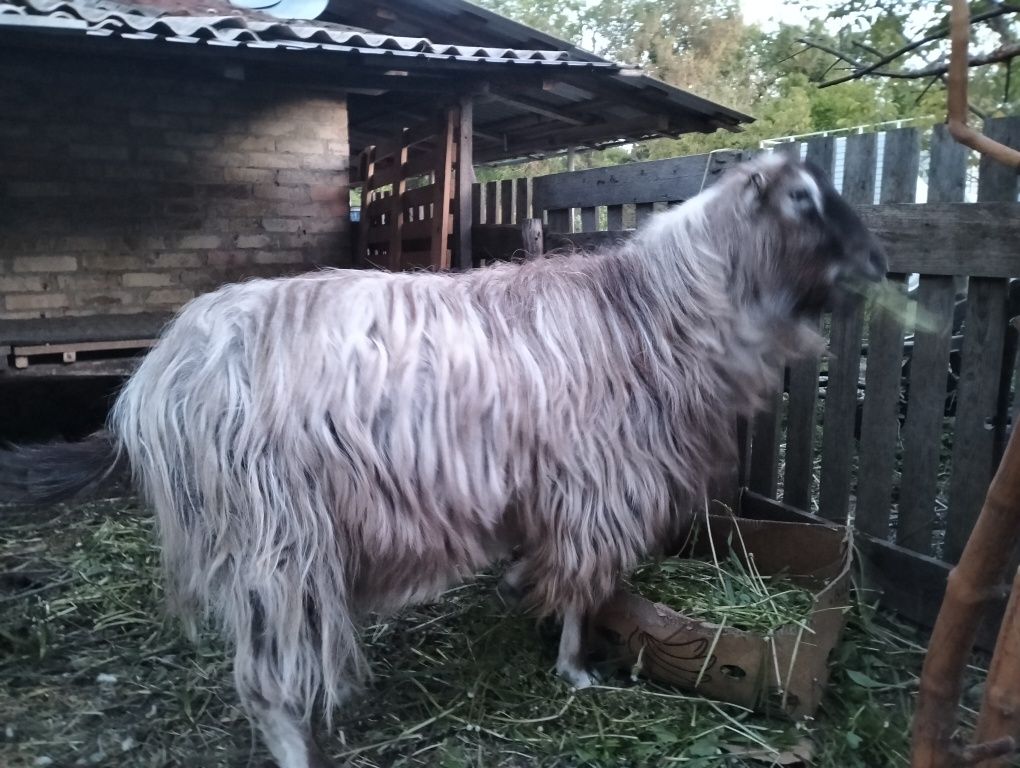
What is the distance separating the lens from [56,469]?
2477 millimetres

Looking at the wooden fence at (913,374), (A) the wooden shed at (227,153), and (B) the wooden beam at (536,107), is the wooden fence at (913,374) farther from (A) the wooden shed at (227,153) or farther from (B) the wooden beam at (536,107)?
(B) the wooden beam at (536,107)

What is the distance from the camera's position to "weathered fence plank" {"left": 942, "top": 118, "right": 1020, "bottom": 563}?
2.96 m

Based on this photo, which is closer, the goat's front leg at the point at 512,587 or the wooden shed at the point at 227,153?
the goat's front leg at the point at 512,587

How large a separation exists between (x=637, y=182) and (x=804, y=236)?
176 cm

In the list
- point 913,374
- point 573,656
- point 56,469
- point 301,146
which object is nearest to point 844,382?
point 913,374

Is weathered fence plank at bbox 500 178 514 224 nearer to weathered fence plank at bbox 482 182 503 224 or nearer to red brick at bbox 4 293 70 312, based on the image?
weathered fence plank at bbox 482 182 503 224

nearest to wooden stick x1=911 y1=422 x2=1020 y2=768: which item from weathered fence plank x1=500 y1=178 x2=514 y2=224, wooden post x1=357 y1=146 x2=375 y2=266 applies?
weathered fence plank x1=500 y1=178 x2=514 y2=224

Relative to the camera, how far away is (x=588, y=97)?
280 inches

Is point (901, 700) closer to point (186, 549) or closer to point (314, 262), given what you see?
point (186, 549)

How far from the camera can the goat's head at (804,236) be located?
272 cm

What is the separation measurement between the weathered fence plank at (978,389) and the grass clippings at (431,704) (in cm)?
56

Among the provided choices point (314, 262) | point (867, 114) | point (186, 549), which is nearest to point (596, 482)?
point (186, 549)

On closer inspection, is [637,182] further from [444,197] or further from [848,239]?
[444,197]

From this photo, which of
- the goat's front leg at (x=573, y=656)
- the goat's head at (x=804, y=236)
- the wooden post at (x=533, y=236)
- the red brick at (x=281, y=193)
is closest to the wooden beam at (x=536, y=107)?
the red brick at (x=281, y=193)
